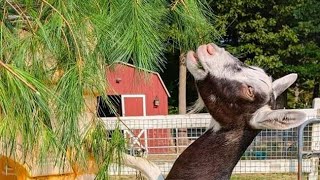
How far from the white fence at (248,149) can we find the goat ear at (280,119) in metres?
2.05

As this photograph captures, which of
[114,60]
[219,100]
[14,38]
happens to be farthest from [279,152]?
[14,38]

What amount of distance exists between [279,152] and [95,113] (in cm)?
292

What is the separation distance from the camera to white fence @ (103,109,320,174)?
3910 millimetres

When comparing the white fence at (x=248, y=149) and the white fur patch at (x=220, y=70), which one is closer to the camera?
the white fur patch at (x=220, y=70)

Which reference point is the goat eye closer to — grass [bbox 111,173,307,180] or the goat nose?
the goat nose

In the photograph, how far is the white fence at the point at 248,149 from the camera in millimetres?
3910

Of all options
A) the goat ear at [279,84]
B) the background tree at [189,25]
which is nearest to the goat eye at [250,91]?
the goat ear at [279,84]

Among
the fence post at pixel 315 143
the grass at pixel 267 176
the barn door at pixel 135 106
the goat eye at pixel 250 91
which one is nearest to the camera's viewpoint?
the goat eye at pixel 250 91

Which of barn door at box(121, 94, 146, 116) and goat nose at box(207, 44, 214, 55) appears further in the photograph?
barn door at box(121, 94, 146, 116)

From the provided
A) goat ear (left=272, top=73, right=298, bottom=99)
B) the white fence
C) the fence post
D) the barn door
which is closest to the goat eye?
goat ear (left=272, top=73, right=298, bottom=99)

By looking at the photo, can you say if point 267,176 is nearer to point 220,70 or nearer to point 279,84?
point 279,84

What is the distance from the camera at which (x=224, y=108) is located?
1.79 metres

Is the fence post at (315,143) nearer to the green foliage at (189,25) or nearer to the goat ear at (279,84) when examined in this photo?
the goat ear at (279,84)

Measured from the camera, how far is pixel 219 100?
179 cm
